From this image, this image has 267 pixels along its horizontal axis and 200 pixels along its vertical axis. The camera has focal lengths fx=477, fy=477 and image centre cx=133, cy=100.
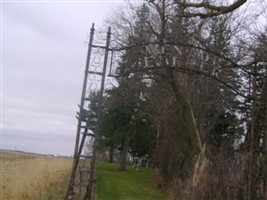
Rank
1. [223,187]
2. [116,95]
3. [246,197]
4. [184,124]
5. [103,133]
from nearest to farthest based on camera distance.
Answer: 1. [246,197]
2. [223,187]
3. [184,124]
4. [116,95]
5. [103,133]

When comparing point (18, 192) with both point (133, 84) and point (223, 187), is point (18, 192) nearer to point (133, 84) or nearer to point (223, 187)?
point (223, 187)

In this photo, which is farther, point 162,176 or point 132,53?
point 162,176

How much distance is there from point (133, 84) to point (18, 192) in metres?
10.3

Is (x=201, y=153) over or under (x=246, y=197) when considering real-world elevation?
over

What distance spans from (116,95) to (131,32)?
12.6 ft

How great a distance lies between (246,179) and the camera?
1162cm

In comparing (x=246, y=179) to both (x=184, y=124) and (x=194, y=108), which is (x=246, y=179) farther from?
(x=194, y=108)

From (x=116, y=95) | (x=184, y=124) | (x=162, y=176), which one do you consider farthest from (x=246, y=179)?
(x=162, y=176)

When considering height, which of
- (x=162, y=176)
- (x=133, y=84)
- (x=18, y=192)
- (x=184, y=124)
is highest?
(x=133, y=84)

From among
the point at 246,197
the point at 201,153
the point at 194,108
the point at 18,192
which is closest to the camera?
the point at 246,197

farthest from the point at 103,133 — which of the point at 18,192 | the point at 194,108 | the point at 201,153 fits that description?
the point at 18,192

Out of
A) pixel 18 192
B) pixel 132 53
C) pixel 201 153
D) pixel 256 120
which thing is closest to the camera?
pixel 256 120

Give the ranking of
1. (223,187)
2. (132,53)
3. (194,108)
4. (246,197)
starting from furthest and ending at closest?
(194,108) < (132,53) < (223,187) < (246,197)

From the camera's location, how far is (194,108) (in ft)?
82.8
